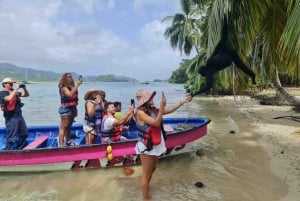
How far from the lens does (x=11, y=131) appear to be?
6.63 meters

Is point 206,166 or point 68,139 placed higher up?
point 68,139

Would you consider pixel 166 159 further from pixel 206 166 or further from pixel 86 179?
pixel 86 179

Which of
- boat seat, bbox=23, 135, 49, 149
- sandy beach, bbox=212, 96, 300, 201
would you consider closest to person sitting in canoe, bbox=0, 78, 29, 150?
boat seat, bbox=23, 135, 49, 149

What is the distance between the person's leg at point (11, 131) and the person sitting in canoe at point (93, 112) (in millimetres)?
1323

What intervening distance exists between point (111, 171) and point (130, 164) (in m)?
0.40

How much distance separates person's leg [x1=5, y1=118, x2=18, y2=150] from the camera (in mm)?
6555

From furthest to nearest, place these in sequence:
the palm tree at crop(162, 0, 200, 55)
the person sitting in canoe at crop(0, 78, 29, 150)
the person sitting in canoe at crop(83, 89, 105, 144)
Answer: the palm tree at crop(162, 0, 200, 55), the person sitting in canoe at crop(83, 89, 105, 144), the person sitting in canoe at crop(0, 78, 29, 150)

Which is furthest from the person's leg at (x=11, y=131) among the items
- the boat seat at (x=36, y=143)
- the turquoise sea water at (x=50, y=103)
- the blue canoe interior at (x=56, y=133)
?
the turquoise sea water at (x=50, y=103)

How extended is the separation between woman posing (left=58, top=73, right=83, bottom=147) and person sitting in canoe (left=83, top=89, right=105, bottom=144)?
0.25m

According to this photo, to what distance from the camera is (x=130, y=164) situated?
6.97m

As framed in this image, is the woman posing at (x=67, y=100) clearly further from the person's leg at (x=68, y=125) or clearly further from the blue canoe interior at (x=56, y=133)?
the blue canoe interior at (x=56, y=133)

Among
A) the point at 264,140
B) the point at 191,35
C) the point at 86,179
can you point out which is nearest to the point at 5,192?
the point at 86,179

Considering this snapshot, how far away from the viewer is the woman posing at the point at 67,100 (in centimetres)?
639

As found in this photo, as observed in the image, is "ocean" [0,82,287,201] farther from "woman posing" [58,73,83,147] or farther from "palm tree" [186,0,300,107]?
"palm tree" [186,0,300,107]
